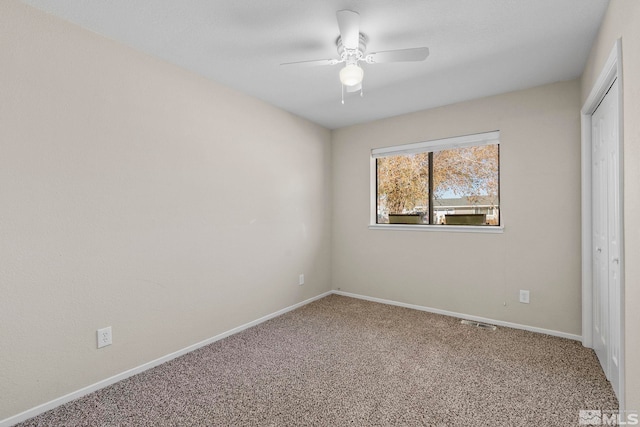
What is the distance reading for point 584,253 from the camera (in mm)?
2590

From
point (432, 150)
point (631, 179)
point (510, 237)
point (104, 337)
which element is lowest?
point (104, 337)

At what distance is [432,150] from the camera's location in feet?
11.7

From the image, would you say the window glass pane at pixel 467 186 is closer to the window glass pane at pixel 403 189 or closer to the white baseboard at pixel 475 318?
the window glass pane at pixel 403 189

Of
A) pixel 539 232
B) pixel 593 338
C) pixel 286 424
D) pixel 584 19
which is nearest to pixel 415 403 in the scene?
pixel 286 424

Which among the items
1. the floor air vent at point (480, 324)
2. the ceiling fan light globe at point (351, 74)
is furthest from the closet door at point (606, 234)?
the ceiling fan light globe at point (351, 74)

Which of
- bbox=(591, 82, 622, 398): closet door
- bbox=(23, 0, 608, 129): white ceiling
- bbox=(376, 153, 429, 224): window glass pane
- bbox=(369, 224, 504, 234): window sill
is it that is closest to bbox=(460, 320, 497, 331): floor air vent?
bbox=(591, 82, 622, 398): closet door

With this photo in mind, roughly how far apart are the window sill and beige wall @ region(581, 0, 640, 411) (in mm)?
1622

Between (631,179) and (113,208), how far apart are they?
294cm

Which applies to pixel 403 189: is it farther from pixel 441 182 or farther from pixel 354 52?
pixel 354 52

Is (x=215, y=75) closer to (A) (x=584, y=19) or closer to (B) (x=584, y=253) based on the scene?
(A) (x=584, y=19)

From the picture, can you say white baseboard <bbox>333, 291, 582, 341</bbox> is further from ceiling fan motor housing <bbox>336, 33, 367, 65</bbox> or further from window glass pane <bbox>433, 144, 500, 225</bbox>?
ceiling fan motor housing <bbox>336, 33, 367, 65</bbox>

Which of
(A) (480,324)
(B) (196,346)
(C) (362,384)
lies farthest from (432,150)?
(B) (196,346)

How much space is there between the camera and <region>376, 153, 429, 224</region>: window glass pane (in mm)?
3789
